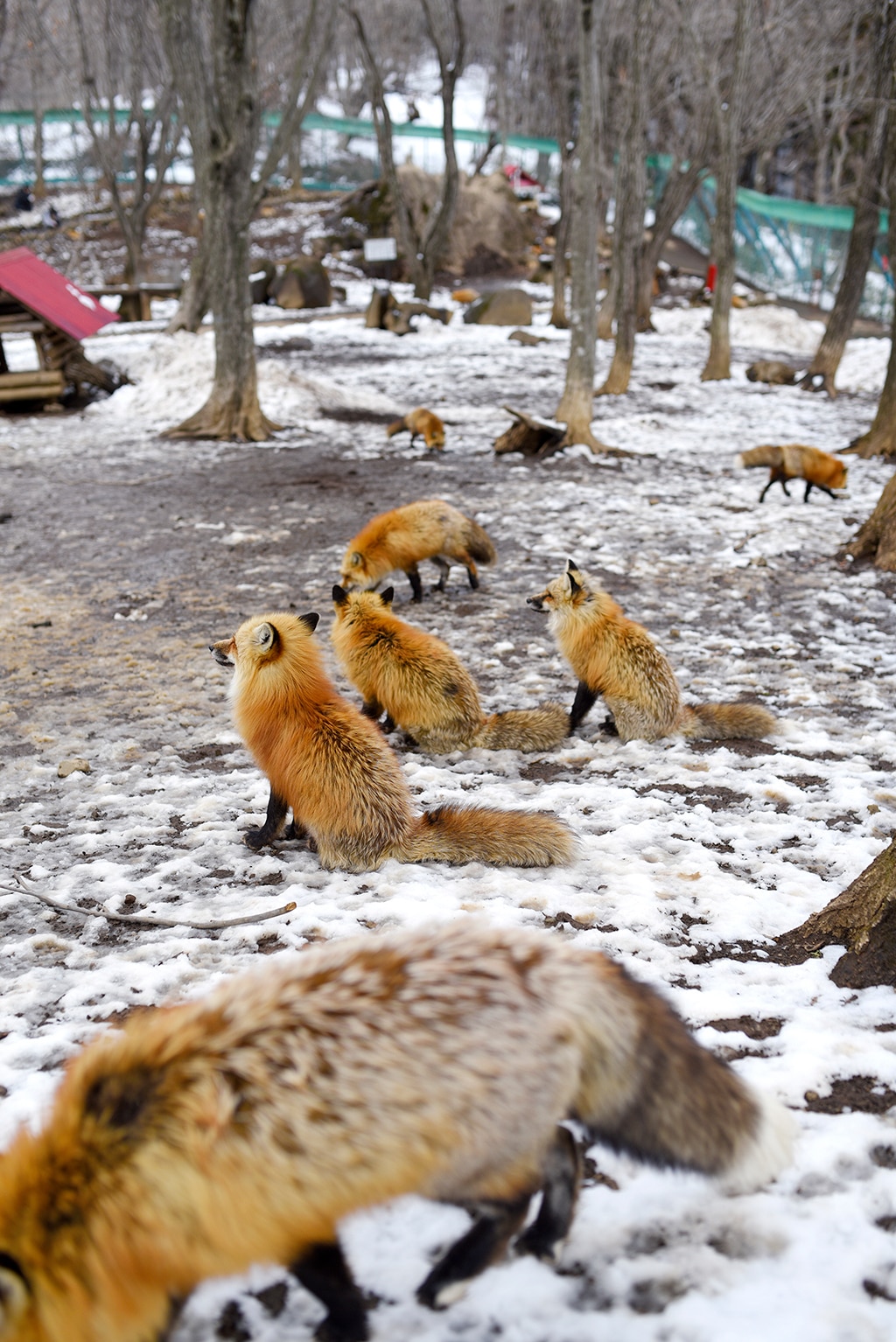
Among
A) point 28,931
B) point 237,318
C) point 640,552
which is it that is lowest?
point 28,931

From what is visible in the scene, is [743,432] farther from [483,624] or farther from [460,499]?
[483,624]

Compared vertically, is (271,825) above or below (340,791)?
below

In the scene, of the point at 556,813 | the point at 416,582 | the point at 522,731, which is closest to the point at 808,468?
the point at 416,582

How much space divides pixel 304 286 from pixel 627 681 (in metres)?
23.6

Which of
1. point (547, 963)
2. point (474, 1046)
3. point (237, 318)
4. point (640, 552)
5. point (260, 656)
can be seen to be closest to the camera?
point (474, 1046)

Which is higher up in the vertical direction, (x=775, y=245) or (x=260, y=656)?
(x=775, y=245)

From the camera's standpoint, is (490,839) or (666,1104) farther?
(490,839)

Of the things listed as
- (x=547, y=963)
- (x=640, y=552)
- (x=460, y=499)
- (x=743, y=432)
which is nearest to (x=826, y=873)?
(x=547, y=963)

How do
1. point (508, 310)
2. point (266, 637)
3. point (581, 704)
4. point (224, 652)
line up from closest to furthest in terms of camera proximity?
1. point (266, 637)
2. point (224, 652)
3. point (581, 704)
4. point (508, 310)

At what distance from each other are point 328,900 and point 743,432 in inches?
482

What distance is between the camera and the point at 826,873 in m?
3.80

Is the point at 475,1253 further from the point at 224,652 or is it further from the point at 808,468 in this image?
the point at 808,468

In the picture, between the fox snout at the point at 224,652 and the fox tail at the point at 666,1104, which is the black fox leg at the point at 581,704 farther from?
the fox tail at the point at 666,1104

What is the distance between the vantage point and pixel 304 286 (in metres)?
25.7
